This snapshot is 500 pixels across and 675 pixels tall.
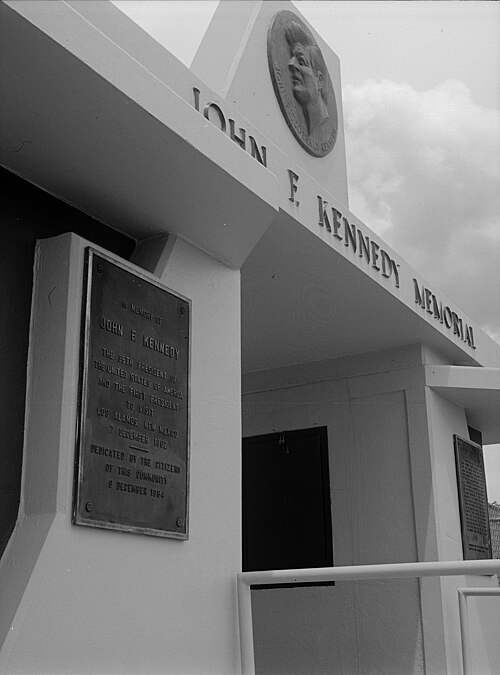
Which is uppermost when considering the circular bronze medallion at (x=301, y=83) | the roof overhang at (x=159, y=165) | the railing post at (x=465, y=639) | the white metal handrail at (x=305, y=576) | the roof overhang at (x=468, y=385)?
the circular bronze medallion at (x=301, y=83)

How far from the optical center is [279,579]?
375 cm

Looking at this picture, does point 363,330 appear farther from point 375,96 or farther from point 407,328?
point 375,96

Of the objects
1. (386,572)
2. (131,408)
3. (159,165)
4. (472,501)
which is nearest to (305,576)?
(386,572)

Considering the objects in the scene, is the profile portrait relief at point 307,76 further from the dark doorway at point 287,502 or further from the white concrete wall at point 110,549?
the white concrete wall at point 110,549

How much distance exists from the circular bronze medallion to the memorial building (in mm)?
28

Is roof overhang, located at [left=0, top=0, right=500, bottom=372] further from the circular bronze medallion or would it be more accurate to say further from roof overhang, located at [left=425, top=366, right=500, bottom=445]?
the circular bronze medallion

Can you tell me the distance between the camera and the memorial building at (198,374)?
3.15 m

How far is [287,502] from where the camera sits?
655cm

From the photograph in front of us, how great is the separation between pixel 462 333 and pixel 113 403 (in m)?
4.07

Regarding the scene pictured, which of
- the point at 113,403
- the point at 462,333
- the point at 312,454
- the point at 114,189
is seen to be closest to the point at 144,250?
the point at 114,189

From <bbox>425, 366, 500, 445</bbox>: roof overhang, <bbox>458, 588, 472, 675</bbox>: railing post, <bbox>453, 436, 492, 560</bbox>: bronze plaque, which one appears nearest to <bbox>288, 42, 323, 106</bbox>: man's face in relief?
<bbox>425, 366, 500, 445</bbox>: roof overhang

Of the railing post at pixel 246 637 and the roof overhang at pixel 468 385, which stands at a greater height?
the roof overhang at pixel 468 385

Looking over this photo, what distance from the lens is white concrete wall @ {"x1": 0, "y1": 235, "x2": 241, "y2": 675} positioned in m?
3.00

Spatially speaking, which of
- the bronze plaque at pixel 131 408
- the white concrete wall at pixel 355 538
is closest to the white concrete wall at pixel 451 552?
the white concrete wall at pixel 355 538
